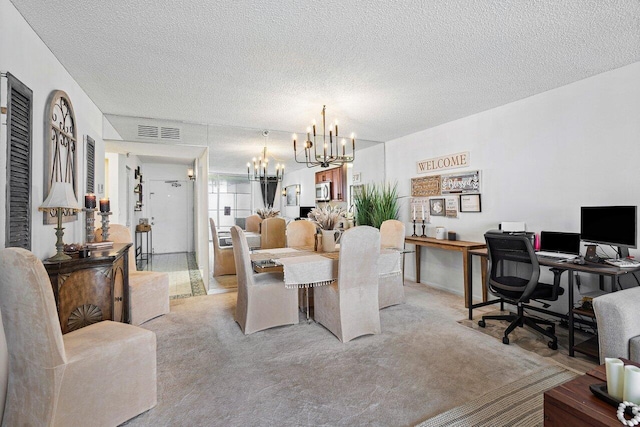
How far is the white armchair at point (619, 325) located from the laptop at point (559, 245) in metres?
0.88

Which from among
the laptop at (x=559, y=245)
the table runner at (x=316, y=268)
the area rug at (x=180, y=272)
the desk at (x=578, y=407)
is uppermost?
the laptop at (x=559, y=245)

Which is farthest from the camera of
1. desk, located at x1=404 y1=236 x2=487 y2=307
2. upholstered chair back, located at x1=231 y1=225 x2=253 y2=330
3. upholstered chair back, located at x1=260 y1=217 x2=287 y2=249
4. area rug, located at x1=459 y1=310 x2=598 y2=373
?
upholstered chair back, located at x1=260 y1=217 x2=287 y2=249

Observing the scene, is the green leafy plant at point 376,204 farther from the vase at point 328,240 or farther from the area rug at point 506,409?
the area rug at point 506,409

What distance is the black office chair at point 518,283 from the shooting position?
2652 mm

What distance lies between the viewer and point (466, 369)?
229 centimetres

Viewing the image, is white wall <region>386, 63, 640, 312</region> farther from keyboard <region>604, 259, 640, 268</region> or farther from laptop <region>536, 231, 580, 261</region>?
keyboard <region>604, 259, 640, 268</region>

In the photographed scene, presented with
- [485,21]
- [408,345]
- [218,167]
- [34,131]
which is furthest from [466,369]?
[218,167]

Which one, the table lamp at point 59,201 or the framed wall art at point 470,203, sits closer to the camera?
the table lamp at point 59,201

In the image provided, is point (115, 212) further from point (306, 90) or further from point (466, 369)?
point (466, 369)

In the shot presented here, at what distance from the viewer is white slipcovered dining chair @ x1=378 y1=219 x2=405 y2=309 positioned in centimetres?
368

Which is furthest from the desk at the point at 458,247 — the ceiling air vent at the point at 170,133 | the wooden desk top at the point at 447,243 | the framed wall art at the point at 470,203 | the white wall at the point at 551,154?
the ceiling air vent at the point at 170,133

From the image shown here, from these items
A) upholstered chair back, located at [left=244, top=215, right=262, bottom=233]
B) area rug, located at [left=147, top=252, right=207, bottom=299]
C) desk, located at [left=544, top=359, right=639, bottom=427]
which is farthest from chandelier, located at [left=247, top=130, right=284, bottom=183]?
desk, located at [left=544, top=359, right=639, bottom=427]

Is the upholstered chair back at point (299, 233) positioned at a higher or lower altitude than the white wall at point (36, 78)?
lower

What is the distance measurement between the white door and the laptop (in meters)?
7.39
